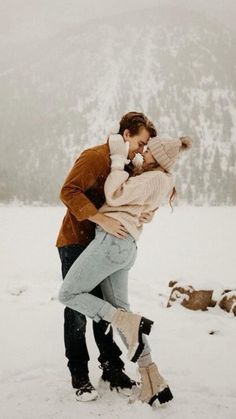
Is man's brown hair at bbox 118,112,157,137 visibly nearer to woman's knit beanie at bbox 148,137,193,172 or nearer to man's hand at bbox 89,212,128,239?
woman's knit beanie at bbox 148,137,193,172

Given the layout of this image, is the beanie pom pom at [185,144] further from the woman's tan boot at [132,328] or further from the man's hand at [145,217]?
the woman's tan boot at [132,328]

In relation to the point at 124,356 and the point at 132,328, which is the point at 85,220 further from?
the point at 124,356

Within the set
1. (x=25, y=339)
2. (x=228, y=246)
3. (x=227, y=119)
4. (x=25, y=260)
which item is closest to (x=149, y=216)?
(x=25, y=339)

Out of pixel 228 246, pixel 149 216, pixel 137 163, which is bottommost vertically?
pixel 228 246

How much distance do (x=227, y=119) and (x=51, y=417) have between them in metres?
196

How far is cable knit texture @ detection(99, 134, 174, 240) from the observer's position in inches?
124

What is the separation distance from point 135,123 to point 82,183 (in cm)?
67

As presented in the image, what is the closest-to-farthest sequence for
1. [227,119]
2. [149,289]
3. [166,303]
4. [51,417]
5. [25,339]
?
1. [51,417]
2. [25,339]
3. [166,303]
4. [149,289]
5. [227,119]

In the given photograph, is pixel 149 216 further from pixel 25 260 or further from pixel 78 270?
pixel 25 260

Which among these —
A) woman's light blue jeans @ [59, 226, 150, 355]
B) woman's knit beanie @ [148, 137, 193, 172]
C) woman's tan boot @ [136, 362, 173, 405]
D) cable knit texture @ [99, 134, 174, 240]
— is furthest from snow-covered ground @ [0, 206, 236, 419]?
woman's knit beanie @ [148, 137, 193, 172]

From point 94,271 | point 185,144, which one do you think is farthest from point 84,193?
point 185,144

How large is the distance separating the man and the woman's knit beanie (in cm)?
18

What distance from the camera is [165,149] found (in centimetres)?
322

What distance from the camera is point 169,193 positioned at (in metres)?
3.45
